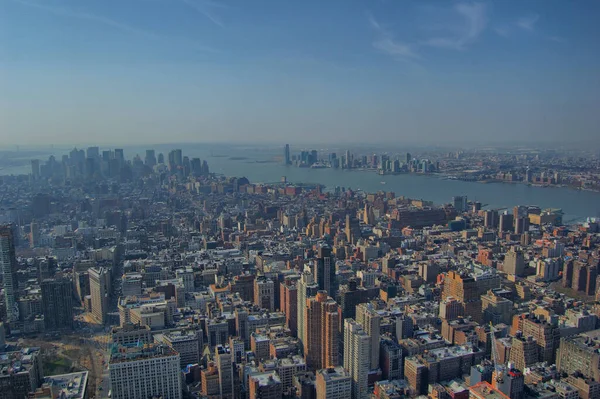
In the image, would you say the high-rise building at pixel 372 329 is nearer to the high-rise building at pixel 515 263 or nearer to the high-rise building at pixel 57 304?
the high-rise building at pixel 57 304

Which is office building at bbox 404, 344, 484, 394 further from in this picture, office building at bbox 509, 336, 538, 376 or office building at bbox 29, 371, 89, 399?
office building at bbox 29, 371, 89, 399

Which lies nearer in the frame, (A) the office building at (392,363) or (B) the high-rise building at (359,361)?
(B) the high-rise building at (359,361)

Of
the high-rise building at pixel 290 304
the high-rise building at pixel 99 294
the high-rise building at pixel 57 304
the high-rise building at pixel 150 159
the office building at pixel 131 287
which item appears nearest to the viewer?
the high-rise building at pixel 290 304

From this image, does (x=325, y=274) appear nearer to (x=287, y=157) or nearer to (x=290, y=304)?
(x=290, y=304)

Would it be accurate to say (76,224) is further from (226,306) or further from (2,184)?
(226,306)

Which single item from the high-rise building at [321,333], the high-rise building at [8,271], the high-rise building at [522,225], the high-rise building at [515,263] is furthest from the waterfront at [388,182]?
the high-rise building at [321,333]

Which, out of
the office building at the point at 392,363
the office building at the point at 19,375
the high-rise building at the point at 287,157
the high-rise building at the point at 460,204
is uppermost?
the high-rise building at the point at 287,157
